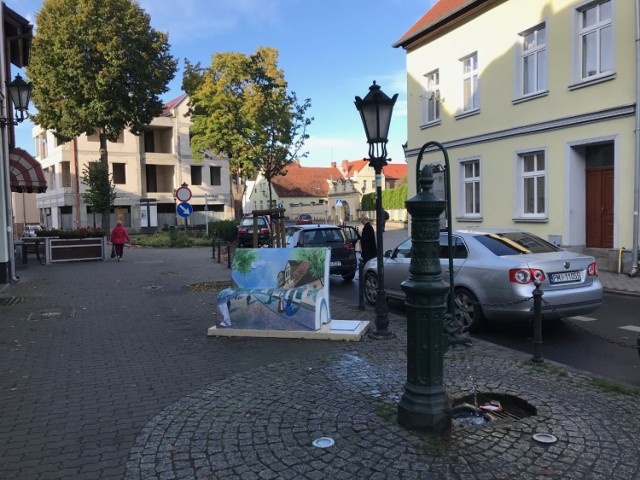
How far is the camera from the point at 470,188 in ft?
63.4

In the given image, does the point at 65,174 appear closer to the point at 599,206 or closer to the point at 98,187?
the point at 98,187

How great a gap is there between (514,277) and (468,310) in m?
0.96

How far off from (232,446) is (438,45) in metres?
19.6

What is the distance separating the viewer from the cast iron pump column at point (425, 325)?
4016mm

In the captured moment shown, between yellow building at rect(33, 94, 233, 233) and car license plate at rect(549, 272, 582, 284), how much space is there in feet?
131

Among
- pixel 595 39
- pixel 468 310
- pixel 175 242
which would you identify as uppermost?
pixel 595 39

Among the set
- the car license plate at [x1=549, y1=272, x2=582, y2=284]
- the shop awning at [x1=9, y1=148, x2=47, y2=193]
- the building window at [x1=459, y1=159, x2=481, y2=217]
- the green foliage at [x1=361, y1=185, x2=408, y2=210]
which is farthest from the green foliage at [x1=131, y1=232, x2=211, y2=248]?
the green foliage at [x1=361, y1=185, x2=408, y2=210]

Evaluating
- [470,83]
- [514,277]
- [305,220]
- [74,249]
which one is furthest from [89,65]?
[514,277]

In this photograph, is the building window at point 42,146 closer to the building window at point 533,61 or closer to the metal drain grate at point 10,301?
the metal drain grate at point 10,301

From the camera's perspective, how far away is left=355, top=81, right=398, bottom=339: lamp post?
738 cm

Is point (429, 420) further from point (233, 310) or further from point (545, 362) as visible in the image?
point (233, 310)

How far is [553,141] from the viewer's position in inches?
600

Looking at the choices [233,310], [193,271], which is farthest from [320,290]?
[193,271]

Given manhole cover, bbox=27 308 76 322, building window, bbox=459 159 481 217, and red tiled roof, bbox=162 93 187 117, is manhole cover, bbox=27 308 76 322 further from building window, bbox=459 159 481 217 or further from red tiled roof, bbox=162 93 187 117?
red tiled roof, bbox=162 93 187 117
